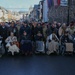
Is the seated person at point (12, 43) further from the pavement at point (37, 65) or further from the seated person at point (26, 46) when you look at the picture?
the pavement at point (37, 65)

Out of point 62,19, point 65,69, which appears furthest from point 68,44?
point 62,19

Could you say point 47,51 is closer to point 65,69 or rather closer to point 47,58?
point 47,58

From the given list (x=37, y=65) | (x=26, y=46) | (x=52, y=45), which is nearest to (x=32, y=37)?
(x=26, y=46)

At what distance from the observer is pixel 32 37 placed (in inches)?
618

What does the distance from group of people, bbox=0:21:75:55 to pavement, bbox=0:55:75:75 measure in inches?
28.0

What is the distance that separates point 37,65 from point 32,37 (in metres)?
4.51

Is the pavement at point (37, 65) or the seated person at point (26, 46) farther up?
the seated person at point (26, 46)

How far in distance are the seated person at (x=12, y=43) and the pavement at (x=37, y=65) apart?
0.64 metres

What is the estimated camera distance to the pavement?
997 centimetres

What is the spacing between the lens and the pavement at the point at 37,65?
9.97 metres

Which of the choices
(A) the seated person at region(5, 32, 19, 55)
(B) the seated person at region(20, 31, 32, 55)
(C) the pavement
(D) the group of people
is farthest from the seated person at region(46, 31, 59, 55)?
(A) the seated person at region(5, 32, 19, 55)

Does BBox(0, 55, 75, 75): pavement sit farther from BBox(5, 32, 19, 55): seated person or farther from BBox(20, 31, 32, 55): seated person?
BBox(5, 32, 19, 55): seated person

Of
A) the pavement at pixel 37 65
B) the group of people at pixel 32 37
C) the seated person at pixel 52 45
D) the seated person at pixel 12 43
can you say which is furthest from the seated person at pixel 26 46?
the seated person at pixel 52 45

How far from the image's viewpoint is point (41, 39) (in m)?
15.1
